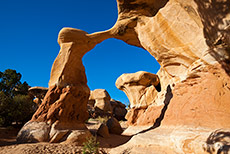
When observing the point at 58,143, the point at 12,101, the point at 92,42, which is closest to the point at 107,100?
the point at 12,101

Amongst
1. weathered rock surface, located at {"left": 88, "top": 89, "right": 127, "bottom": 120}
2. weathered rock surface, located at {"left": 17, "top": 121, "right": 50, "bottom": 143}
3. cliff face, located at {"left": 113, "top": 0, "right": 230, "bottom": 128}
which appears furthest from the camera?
weathered rock surface, located at {"left": 88, "top": 89, "right": 127, "bottom": 120}

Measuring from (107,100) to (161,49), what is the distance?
73.6ft

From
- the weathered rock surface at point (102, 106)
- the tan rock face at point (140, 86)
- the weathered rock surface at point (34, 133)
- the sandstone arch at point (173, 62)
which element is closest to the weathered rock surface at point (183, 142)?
the sandstone arch at point (173, 62)

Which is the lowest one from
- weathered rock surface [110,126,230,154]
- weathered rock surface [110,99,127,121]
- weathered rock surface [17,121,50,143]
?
weathered rock surface [110,99,127,121]

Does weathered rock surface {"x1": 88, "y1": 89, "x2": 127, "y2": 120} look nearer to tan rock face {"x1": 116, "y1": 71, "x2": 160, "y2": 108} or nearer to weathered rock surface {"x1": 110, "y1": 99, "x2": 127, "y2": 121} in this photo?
weathered rock surface {"x1": 110, "y1": 99, "x2": 127, "y2": 121}

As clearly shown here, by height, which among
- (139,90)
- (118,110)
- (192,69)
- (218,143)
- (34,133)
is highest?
(192,69)

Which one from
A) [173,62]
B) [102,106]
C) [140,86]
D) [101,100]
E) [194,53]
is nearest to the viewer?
[194,53]

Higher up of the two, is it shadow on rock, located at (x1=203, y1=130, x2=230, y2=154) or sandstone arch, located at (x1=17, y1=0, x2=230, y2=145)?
sandstone arch, located at (x1=17, y1=0, x2=230, y2=145)

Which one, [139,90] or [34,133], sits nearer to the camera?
[34,133]

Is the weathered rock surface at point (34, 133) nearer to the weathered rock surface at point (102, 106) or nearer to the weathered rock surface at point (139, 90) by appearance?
the weathered rock surface at point (139, 90)

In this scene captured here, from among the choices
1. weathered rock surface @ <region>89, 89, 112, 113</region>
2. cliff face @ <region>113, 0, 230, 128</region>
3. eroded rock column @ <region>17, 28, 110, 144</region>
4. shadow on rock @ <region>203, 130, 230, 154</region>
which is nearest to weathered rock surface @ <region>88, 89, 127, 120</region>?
weathered rock surface @ <region>89, 89, 112, 113</region>

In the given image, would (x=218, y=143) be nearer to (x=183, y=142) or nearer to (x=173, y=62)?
(x=183, y=142)

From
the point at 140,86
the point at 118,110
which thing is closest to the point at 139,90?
the point at 140,86

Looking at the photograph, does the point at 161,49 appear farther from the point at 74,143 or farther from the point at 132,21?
the point at 74,143
